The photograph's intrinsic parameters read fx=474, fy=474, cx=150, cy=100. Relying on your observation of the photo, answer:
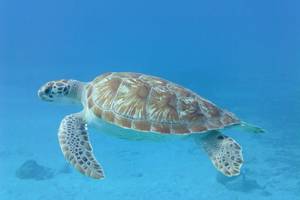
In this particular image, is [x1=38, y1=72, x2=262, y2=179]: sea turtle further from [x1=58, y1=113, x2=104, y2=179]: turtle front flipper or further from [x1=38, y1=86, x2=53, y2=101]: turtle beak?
[x1=38, y1=86, x2=53, y2=101]: turtle beak

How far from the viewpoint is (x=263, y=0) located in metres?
129

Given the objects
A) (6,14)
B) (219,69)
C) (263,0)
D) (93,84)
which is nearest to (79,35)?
(6,14)

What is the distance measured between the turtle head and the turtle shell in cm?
70

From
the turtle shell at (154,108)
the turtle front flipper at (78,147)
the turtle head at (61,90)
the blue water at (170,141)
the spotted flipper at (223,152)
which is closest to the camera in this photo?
the spotted flipper at (223,152)

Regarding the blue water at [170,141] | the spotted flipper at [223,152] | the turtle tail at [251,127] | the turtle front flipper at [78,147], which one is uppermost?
the turtle tail at [251,127]

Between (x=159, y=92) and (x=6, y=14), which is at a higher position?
(x=159, y=92)

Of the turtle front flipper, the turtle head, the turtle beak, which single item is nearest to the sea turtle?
the turtle front flipper

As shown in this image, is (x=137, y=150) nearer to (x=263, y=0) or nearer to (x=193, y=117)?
(x=193, y=117)

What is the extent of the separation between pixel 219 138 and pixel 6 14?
106136 millimetres

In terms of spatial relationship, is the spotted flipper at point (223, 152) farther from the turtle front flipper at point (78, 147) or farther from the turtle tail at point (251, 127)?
the turtle front flipper at point (78, 147)

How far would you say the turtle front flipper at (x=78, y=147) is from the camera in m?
6.31

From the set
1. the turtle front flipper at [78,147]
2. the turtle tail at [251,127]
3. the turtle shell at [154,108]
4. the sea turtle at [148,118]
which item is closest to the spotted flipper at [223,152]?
the sea turtle at [148,118]

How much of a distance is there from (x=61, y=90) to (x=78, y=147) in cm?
143

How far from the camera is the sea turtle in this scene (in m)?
6.41
